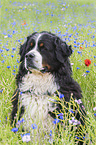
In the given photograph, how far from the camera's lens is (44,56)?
113 inches

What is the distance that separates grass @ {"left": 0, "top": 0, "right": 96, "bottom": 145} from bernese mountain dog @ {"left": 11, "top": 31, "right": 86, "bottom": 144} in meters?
0.22

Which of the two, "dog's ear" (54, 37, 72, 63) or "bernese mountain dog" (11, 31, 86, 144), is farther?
"dog's ear" (54, 37, 72, 63)

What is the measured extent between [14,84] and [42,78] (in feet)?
2.47

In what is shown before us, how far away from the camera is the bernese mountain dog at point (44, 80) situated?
2744 mm

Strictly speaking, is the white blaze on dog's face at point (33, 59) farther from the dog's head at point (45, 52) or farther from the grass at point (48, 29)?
the grass at point (48, 29)

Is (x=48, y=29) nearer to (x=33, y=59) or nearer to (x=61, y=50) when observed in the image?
(x=61, y=50)

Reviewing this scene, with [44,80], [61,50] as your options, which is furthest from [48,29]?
[44,80]

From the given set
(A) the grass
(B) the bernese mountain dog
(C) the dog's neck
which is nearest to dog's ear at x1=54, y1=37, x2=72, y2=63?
(B) the bernese mountain dog

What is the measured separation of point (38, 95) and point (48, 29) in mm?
5606

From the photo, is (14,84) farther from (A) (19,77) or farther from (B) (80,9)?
(B) (80,9)

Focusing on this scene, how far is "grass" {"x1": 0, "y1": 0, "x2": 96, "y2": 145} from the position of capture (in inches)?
129

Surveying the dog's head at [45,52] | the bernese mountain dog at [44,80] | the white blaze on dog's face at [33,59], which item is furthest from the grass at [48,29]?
the dog's head at [45,52]

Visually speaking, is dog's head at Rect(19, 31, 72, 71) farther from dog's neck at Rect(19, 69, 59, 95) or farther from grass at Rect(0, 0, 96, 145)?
grass at Rect(0, 0, 96, 145)

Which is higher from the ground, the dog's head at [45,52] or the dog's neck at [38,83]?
the dog's head at [45,52]
